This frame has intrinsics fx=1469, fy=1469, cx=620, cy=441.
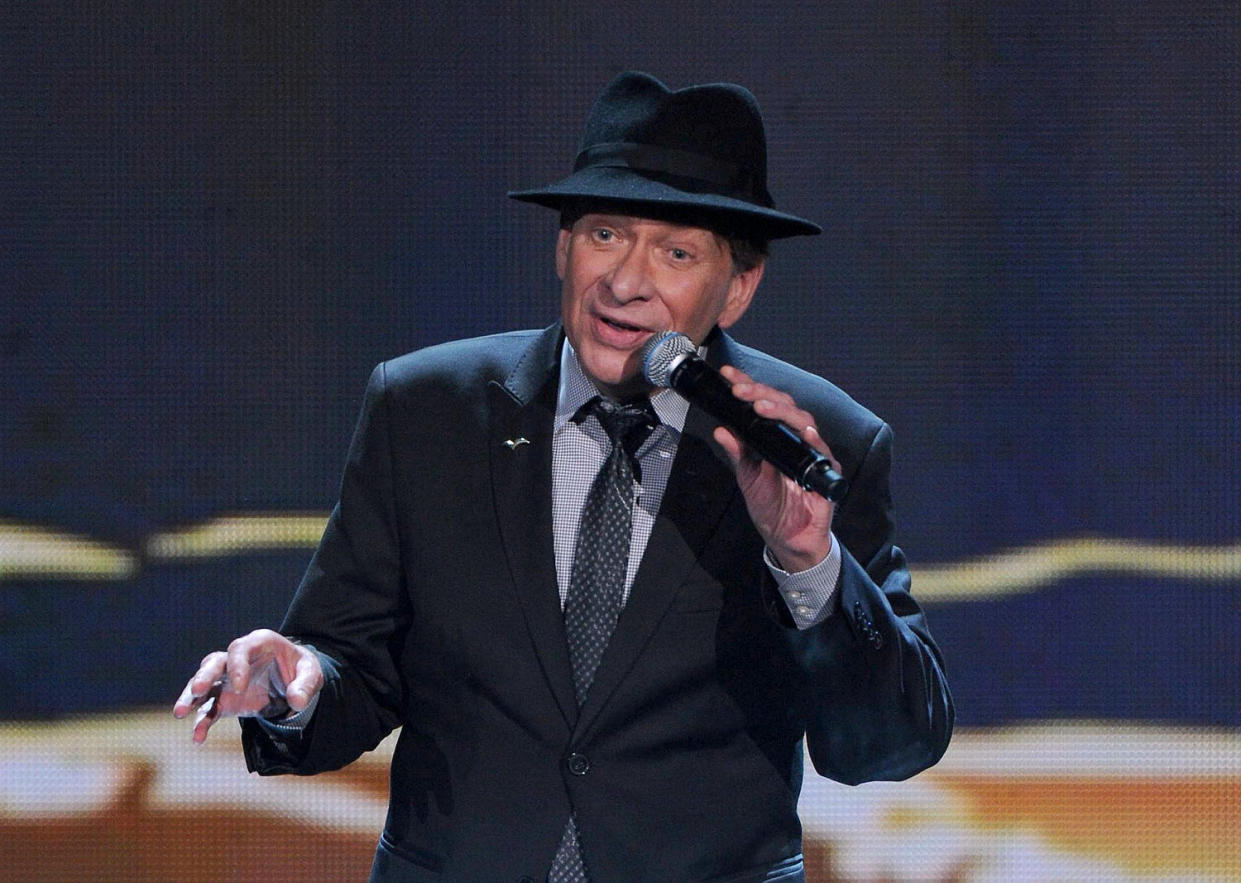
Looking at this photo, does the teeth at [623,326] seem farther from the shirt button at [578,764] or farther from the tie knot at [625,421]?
the shirt button at [578,764]

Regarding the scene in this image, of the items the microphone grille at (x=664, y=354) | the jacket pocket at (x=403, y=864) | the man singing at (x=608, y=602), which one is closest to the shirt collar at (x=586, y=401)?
the man singing at (x=608, y=602)

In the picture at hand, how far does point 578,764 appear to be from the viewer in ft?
5.10

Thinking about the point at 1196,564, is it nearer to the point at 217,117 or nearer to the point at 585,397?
the point at 585,397

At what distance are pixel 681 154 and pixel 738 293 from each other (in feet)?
0.71

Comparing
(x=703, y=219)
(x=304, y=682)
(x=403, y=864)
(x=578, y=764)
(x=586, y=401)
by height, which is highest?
(x=703, y=219)

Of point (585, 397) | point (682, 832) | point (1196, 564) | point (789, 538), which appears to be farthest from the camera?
point (1196, 564)

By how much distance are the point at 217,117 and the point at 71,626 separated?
110cm

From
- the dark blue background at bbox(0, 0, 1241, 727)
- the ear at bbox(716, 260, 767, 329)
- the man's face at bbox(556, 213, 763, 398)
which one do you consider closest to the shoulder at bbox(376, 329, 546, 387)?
the man's face at bbox(556, 213, 763, 398)

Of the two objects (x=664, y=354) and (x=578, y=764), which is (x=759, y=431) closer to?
(x=664, y=354)

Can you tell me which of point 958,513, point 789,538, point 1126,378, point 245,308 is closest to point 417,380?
point 789,538

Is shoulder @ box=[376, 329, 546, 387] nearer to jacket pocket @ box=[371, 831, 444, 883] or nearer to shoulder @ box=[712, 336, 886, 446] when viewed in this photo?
shoulder @ box=[712, 336, 886, 446]

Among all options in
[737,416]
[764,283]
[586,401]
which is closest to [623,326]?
[586,401]

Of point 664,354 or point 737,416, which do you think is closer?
point 737,416

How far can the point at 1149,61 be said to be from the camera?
302 cm
